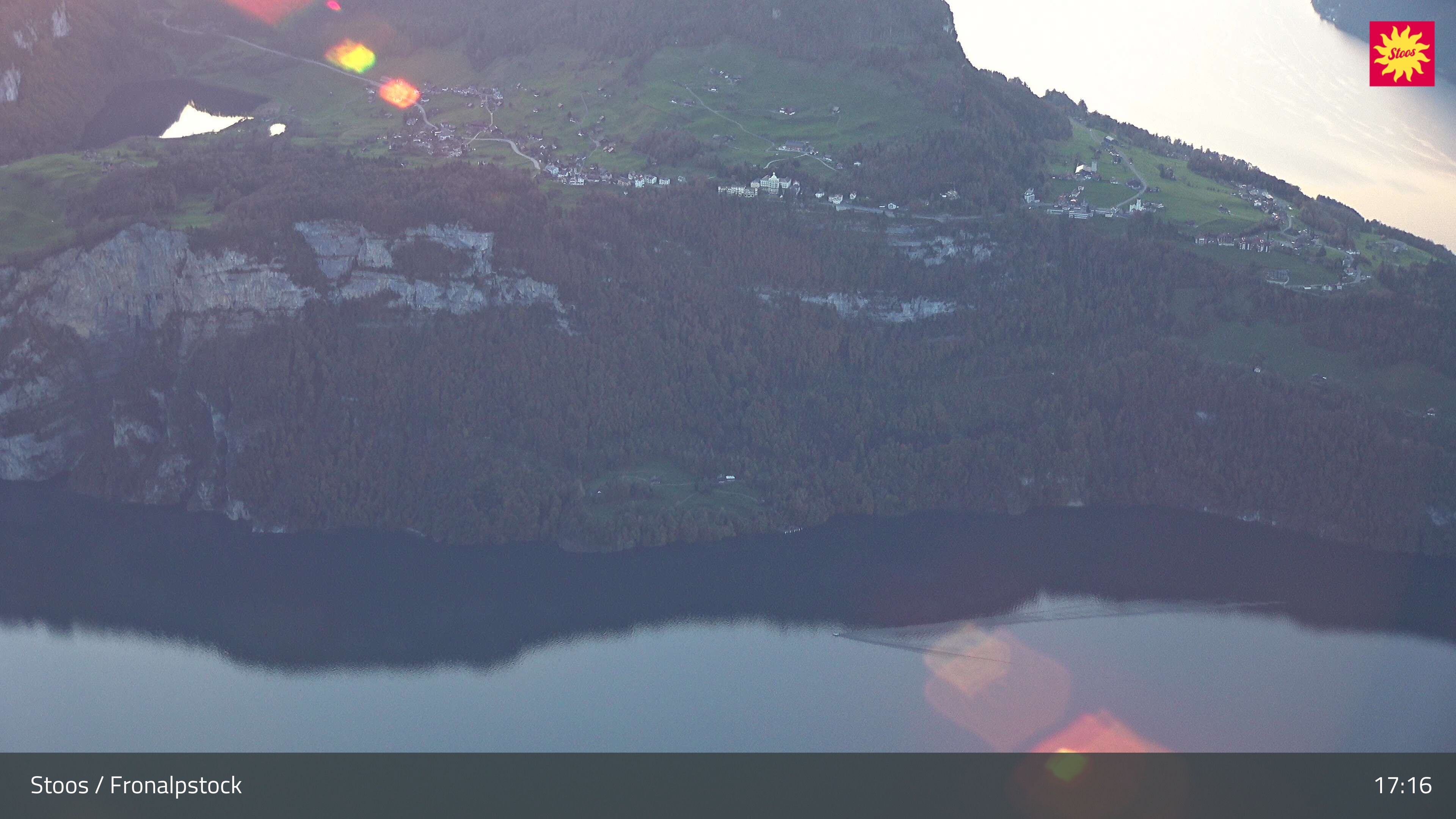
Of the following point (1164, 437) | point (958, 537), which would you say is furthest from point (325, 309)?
point (1164, 437)

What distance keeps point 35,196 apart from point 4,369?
52.9ft

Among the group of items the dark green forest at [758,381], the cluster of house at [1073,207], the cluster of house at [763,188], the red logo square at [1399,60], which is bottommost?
the dark green forest at [758,381]

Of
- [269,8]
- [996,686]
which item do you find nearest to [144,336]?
[996,686]

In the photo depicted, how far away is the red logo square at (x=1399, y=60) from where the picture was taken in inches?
7279

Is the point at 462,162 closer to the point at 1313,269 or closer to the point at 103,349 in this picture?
the point at 103,349

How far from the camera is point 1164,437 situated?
108 meters

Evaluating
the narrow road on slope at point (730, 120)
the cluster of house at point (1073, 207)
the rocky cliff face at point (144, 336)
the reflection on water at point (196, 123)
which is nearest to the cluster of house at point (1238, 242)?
the cluster of house at point (1073, 207)

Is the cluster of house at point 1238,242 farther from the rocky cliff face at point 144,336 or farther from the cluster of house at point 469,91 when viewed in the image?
the cluster of house at point 469,91

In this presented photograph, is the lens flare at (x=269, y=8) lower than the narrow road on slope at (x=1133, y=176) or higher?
higher

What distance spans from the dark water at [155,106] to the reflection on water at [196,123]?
1.67 ft

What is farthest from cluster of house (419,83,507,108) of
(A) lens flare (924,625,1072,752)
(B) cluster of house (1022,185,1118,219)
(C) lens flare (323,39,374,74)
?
(A) lens flare (924,625,1072,752)

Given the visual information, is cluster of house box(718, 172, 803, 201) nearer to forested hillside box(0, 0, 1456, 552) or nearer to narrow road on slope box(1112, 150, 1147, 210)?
forested hillside box(0, 0, 1456, 552)

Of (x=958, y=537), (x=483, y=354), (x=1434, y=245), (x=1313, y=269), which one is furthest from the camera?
(x=1434, y=245)

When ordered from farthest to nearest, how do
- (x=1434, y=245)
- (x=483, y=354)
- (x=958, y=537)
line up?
(x=1434, y=245), (x=483, y=354), (x=958, y=537)
